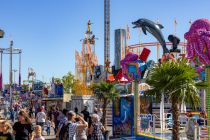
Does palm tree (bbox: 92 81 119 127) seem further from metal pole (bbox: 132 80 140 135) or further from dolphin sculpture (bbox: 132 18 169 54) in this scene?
dolphin sculpture (bbox: 132 18 169 54)

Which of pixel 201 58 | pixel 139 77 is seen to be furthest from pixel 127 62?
pixel 201 58

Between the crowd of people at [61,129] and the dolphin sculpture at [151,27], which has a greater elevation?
the dolphin sculpture at [151,27]

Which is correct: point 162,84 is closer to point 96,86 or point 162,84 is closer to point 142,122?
point 142,122

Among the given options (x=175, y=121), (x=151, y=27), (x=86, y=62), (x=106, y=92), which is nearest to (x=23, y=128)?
(x=175, y=121)

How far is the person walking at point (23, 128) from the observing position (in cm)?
823

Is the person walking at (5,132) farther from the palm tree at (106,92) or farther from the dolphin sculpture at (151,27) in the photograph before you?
the dolphin sculpture at (151,27)

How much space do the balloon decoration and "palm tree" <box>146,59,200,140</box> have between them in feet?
1.91

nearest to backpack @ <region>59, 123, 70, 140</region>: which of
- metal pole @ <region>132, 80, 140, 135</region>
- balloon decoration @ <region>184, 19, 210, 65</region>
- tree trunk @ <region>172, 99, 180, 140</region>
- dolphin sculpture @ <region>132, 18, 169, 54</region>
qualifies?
tree trunk @ <region>172, 99, 180, 140</region>

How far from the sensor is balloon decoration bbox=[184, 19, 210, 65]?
11164 millimetres

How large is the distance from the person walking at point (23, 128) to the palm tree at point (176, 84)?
3939 mm

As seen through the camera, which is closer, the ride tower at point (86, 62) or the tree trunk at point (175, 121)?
the tree trunk at point (175, 121)

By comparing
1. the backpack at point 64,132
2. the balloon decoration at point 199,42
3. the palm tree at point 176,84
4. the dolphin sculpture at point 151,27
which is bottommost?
the backpack at point 64,132

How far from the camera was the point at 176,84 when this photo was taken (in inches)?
417

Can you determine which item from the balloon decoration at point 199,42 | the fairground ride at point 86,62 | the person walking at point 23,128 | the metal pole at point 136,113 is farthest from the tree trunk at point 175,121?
the fairground ride at point 86,62
